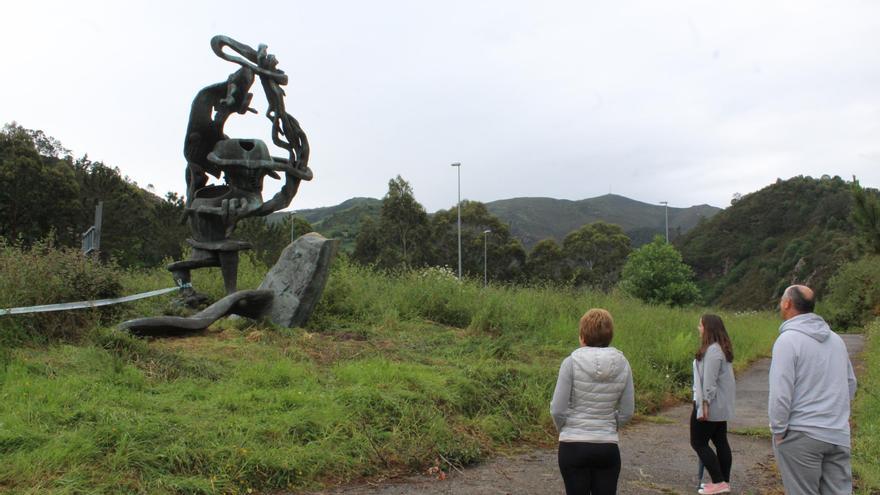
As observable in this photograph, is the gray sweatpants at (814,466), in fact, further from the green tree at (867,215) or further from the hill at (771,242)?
the hill at (771,242)

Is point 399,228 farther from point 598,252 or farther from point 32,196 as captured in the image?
point 32,196

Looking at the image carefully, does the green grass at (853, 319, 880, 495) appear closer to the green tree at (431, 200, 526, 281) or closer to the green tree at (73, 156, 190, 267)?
the green tree at (73, 156, 190, 267)

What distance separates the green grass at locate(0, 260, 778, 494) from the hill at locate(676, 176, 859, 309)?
136ft

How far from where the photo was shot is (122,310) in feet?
30.5

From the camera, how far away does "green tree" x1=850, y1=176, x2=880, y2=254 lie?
27.9 m

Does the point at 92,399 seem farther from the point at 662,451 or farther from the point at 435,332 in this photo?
the point at 435,332

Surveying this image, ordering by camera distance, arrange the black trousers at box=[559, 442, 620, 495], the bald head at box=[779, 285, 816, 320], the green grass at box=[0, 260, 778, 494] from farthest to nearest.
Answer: the green grass at box=[0, 260, 778, 494]
the bald head at box=[779, 285, 816, 320]
the black trousers at box=[559, 442, 620, 495]

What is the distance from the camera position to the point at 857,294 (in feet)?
94.2

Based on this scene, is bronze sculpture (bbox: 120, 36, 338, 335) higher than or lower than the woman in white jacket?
higher

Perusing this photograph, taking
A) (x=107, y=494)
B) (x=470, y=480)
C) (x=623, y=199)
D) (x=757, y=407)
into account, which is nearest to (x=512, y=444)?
(x=470, y=480)

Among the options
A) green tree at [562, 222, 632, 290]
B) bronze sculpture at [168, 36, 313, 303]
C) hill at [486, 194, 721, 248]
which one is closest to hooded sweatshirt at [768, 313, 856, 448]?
bronze sculpture at [168, 36, 313, 303]

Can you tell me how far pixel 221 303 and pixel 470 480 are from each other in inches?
178

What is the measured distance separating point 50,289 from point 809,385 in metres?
7.62

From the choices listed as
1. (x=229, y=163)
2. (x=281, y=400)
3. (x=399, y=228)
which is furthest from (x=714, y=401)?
(x=399, y=228)
